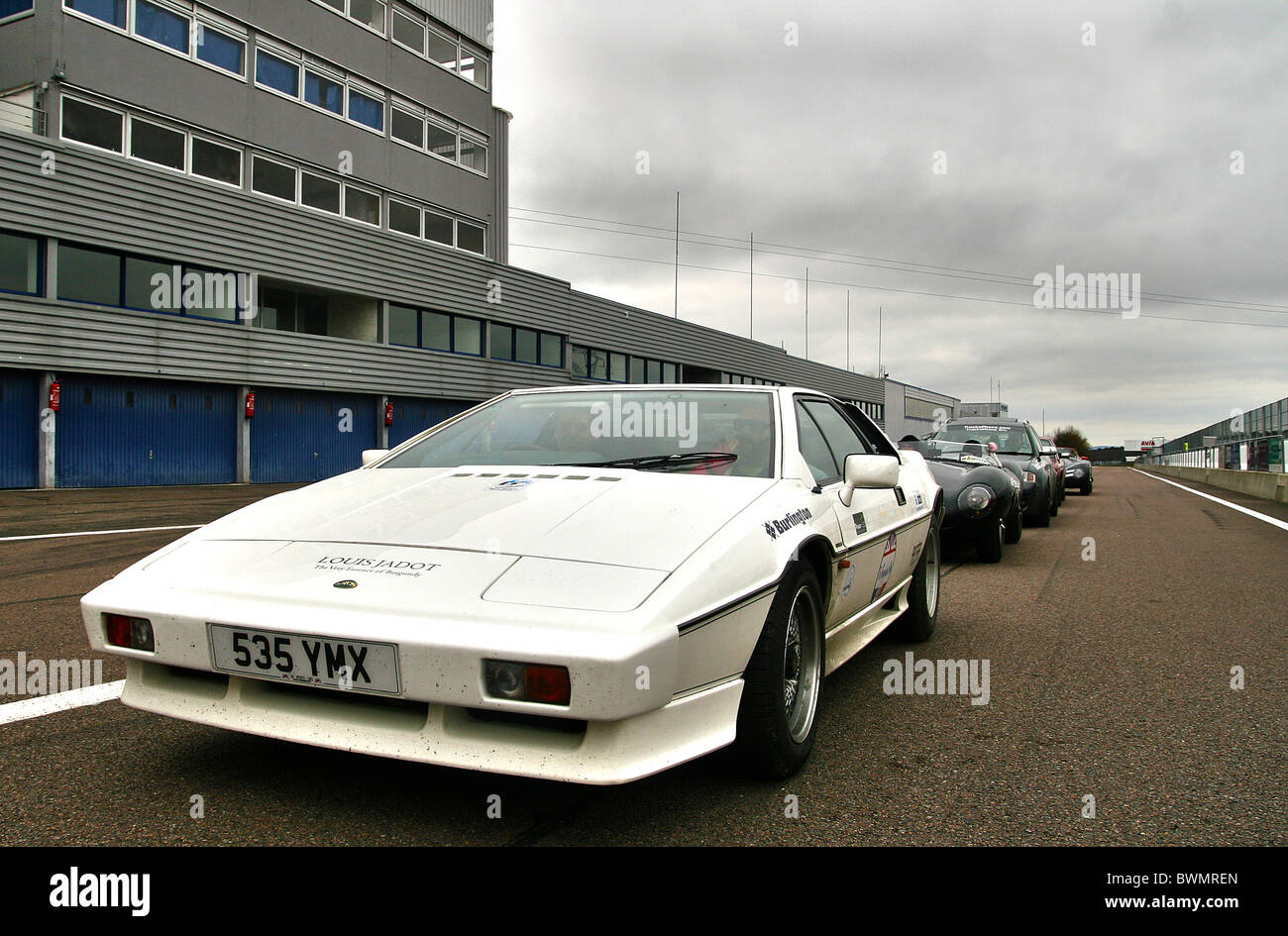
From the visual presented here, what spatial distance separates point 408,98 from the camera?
1044 inches

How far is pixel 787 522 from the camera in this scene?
288cm

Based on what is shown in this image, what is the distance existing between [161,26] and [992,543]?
68.2 feet

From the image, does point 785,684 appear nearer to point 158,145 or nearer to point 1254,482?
point 158,145

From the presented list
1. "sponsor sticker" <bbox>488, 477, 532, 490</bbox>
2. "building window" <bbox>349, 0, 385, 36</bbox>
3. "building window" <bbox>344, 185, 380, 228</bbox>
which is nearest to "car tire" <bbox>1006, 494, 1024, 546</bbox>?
"sponsor sticker" <bbox>488, 477, 532, 490</bbox>

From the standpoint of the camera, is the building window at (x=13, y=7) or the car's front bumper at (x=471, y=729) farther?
the building window at (x=13, y=7)

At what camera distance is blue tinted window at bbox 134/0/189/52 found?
19484 mm

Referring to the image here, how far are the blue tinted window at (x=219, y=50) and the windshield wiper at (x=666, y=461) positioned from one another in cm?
2215

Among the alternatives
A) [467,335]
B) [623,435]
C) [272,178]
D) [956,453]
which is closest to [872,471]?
[623,435]

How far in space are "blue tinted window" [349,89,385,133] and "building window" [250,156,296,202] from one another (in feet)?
9.36

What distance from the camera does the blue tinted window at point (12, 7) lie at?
60.3 feet

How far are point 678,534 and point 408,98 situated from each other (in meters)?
A: 27.3

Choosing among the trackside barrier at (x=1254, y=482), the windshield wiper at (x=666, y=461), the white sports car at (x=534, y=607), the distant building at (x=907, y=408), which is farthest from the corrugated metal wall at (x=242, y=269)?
the distant building at (x=907, y=408)

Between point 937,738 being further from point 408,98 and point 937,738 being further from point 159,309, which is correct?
point 408,98

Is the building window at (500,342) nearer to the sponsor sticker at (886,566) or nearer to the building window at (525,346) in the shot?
the building window at (525,346)
